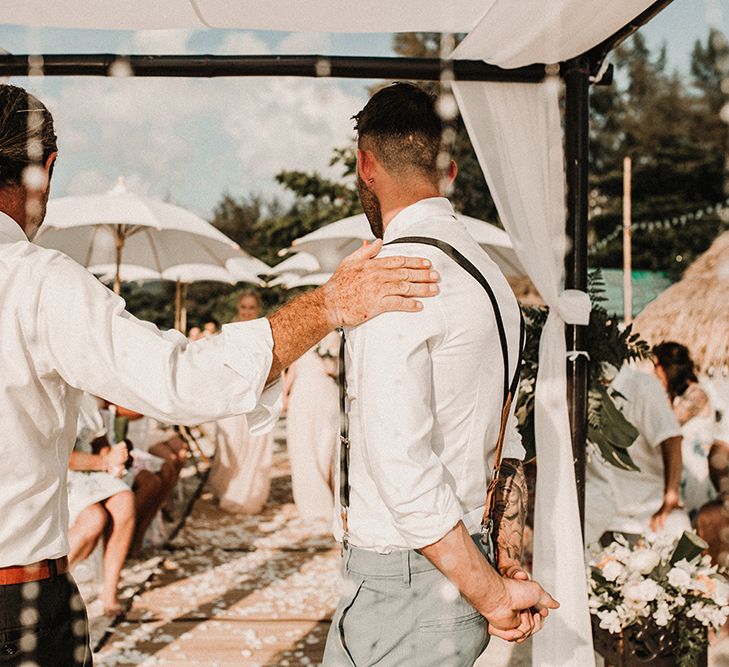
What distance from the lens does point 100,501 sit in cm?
507

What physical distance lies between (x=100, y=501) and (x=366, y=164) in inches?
148

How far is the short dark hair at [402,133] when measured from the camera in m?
1.91

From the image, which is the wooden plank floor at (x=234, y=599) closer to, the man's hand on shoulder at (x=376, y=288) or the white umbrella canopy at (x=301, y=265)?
the man's hand on shoulder at (x=376, y=288)

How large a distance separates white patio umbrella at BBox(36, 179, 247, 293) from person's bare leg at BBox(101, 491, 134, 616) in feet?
8.98

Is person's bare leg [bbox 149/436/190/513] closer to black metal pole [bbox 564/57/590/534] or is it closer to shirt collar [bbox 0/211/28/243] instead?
black metal pole [bbox 564/57/590/534]

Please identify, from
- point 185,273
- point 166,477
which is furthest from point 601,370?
point 185,273

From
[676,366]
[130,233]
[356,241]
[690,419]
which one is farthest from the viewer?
[356,241]

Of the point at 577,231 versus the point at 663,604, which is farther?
the point at 577,231

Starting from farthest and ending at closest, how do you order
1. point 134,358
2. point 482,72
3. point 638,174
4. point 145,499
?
point 638,174 < point 145,499 < point 482,72 < point 134,358

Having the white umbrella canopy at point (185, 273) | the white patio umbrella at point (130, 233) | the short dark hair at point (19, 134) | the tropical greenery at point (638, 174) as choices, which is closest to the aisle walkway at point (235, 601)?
the white patio umbrella at point (130, 233)

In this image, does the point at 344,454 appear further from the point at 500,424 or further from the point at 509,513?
the point at 509,513

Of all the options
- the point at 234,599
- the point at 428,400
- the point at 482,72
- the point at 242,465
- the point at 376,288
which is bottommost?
the point at 234,599

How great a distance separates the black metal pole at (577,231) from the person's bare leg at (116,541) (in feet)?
9.30

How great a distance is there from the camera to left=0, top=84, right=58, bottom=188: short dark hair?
5.70 ft
